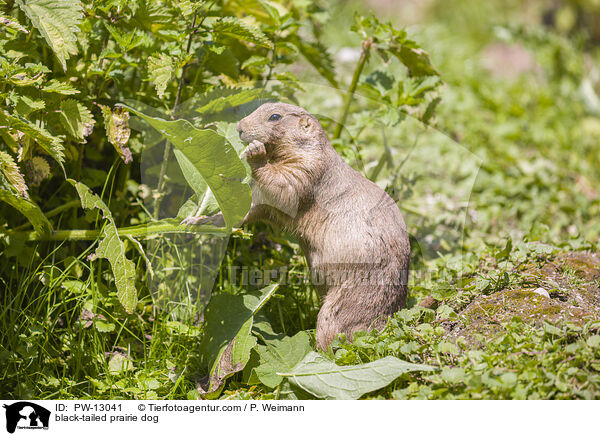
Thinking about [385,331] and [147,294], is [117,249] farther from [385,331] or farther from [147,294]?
[385,331]

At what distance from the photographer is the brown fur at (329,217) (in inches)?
102

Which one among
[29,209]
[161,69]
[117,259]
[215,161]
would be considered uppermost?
[161,69]

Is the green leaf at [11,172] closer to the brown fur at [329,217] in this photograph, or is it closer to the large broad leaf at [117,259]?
the large broad leaf at [117,259]

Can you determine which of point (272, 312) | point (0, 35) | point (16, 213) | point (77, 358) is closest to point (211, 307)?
point (272, 312)

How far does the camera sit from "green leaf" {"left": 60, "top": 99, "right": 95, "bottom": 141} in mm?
2688

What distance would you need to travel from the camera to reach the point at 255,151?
2.62 m

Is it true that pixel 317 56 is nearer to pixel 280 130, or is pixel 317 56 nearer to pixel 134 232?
pixel 280 130

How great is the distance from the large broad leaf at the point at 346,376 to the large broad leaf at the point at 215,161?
2.51ft

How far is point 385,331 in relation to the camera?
258cm

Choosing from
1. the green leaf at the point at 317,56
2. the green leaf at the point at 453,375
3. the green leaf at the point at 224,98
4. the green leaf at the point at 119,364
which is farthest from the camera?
the green leaf at the point at 317,56

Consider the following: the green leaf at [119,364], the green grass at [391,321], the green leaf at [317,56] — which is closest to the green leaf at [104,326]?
the green grass at [391,321]
